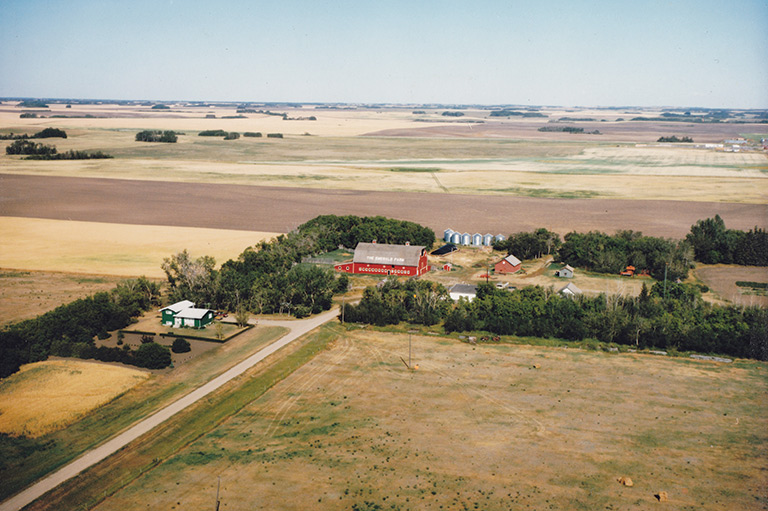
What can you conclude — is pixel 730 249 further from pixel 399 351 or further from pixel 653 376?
pixel 399 351

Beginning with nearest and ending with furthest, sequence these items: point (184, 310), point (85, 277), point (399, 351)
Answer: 1. point (399, 351)
2. point (184, 310)
3. point (85, 277)

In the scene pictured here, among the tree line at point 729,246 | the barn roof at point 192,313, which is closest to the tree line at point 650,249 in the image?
the tree line at point 729,246

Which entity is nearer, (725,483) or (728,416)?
(725,483)

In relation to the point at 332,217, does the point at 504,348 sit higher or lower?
lower

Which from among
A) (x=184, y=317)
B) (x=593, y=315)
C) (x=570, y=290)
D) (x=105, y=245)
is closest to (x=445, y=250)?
(x=570, y=290)

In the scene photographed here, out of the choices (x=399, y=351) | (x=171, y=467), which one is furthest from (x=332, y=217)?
(x=171, y=467)

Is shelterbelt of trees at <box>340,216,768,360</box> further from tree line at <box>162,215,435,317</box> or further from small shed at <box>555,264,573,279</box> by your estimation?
small shed at <box>555,264,573,279</box>

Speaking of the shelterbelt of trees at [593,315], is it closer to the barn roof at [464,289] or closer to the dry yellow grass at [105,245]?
the barn roof at [464,289]
